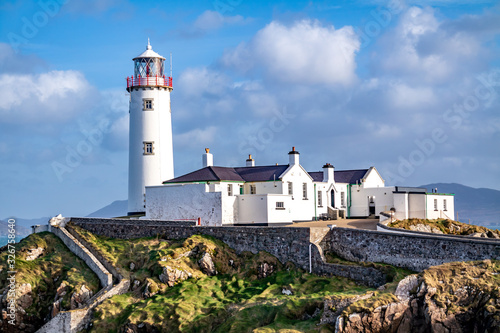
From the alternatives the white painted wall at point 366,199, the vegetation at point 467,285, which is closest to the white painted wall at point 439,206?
the white painted wall at point 366,199

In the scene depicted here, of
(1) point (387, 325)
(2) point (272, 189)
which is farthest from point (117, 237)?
(1) point (387, 325)

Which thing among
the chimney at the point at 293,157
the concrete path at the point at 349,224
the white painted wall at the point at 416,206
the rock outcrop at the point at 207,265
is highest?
the chimney at the point at 293,157

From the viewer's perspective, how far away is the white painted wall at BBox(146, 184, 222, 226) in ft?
133

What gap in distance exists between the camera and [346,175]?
51.0 meters

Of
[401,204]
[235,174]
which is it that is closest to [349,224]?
[401,204]

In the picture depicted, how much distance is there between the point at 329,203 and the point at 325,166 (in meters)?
3.00

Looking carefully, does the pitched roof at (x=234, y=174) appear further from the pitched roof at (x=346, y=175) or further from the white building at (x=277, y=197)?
the pitched roof at (x=346, y=175)

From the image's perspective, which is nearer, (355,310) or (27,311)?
(355,310)

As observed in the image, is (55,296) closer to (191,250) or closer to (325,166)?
(191,250)

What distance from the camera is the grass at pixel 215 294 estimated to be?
27750mm

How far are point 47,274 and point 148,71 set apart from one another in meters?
17.6

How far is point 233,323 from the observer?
27719 mm

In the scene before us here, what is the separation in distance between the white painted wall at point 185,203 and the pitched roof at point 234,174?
137 centimetres

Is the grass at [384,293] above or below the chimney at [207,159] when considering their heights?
below
